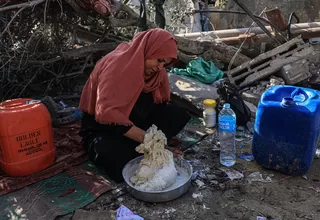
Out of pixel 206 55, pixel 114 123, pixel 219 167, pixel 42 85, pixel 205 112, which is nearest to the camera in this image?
pixel 114 123

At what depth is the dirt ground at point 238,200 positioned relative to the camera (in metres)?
2.44

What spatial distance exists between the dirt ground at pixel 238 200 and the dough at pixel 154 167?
15cm

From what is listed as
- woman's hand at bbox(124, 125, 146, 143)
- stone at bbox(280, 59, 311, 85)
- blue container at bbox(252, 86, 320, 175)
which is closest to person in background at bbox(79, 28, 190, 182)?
woman's hand at bbox(124, 125, 146, 143)

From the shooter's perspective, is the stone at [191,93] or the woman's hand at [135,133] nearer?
the woman's hand at [135,133]

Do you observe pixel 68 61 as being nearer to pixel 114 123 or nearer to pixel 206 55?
pixel 206 55

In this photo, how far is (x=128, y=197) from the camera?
2.68 m

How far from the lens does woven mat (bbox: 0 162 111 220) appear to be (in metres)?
2.49

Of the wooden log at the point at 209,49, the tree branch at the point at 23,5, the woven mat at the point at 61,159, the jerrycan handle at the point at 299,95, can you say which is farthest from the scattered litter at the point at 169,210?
the wooden log at the point at 209,49

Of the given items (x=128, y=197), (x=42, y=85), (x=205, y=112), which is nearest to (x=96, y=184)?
(x=128, y=197)

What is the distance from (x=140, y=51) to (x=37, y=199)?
148cm

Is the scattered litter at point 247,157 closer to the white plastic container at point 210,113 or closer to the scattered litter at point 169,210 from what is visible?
the white plastic container at point 210,113

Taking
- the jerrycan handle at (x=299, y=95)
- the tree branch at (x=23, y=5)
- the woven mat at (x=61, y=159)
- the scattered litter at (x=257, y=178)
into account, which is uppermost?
the tree branch at (x=23, y=5)

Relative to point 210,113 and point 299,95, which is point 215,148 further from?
point 299,95

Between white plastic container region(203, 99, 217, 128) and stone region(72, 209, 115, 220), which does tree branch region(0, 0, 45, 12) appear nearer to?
white plastic container region(203, 99, 217, 128)
